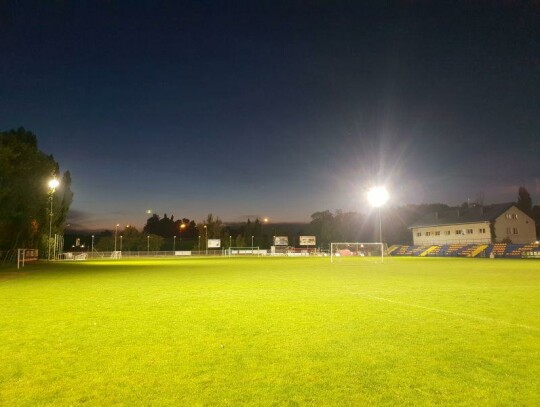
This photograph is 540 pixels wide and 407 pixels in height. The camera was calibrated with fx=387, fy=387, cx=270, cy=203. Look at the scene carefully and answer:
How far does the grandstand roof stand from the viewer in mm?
68375

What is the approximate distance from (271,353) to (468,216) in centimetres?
7712

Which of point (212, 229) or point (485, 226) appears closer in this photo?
point (485, 226)

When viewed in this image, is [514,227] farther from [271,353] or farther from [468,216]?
[271,353]

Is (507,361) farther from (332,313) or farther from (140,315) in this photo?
(140,315)

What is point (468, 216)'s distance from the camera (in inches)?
2908

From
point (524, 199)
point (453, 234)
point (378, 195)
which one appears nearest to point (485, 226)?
point (453, 234)

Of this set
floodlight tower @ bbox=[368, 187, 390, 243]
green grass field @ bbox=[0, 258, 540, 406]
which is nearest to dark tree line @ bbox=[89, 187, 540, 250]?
floodlight tower @ bbox=[368, 187, 390, 243]

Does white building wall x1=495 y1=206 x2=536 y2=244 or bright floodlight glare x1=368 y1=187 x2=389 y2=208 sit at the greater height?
bright floodlight glare x1=368 y1=187 x2=389 y2=208

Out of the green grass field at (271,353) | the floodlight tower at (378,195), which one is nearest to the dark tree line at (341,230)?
the floodlight tower at (378,195)

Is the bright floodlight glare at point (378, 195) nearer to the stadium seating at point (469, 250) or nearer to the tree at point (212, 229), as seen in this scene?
the stadium seating at point (469, 250)

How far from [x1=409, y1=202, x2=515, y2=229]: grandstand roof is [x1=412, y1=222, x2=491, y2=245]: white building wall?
2.64 feet

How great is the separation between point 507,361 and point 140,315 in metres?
8.38

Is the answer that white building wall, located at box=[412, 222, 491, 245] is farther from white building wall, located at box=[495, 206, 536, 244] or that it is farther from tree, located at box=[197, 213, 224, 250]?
tree, located at box=[197, 213, 224, 250]

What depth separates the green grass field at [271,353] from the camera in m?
4.91
